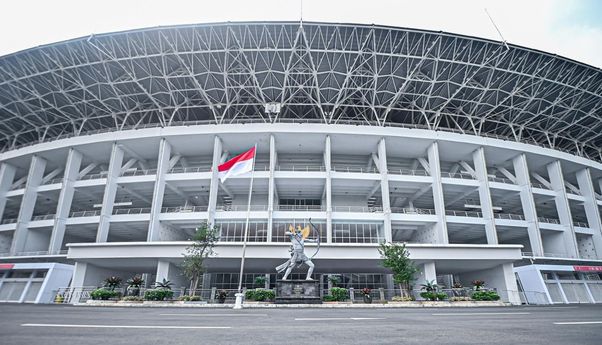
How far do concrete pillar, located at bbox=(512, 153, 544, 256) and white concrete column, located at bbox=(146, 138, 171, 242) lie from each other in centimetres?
4206

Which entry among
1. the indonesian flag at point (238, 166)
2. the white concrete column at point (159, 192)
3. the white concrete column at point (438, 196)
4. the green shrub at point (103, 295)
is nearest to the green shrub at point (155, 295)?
the green shrub at point (103, 295)

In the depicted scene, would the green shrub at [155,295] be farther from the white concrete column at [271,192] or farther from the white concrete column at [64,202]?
the white concrete column at [64,202]

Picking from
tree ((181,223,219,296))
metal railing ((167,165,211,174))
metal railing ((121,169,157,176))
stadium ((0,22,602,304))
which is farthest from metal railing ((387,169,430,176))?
metal railing ((121,169,157,176))

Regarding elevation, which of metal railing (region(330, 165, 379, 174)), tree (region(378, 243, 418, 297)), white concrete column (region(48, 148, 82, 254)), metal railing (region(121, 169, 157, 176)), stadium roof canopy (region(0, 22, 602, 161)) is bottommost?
tree (region(378, 243, 418, 297))

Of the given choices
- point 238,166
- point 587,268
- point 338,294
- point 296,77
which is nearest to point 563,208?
point 587,268

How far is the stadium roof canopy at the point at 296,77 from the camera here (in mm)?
34188

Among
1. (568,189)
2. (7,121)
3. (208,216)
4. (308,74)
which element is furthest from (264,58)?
(568,189)

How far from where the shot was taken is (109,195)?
36281 millimetres

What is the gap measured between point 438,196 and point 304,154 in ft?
57.0

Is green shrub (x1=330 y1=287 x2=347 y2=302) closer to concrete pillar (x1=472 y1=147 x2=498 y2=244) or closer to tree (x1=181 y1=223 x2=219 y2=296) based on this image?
tree (x1=181 y1=223 x2=219 y2=296)

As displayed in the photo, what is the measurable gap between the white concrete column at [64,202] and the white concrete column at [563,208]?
5993 cm

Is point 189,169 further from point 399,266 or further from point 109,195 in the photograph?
point 399,266

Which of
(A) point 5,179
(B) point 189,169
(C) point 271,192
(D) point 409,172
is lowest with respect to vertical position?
(C) point 271,192

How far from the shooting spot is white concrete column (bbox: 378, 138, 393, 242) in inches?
1321
